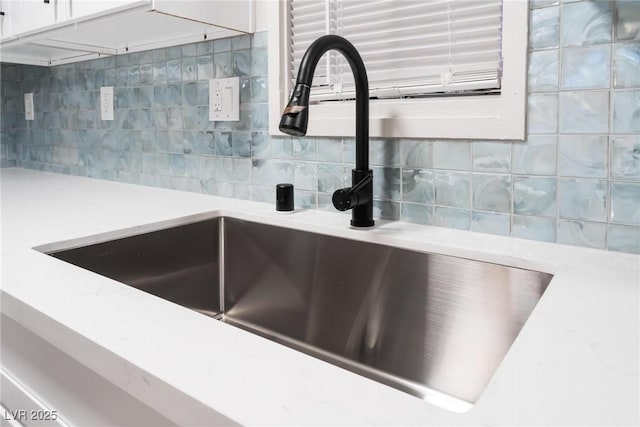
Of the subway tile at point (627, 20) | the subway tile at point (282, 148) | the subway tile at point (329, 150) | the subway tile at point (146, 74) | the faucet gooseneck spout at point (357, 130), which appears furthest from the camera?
the subway tile at point (146, 74)

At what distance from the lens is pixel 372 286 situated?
984 millimetres

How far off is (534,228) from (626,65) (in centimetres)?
31

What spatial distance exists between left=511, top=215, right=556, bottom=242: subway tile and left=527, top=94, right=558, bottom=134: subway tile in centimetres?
16

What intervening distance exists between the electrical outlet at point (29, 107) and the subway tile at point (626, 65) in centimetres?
233

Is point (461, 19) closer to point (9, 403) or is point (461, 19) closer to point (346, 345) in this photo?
point (346, 345)

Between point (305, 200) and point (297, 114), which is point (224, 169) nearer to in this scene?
point (305, 200)

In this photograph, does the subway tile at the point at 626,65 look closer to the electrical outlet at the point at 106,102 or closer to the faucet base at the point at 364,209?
the faucet base at the point at 364,209

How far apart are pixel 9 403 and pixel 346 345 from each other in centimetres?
58

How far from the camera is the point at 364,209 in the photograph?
104 centimetres

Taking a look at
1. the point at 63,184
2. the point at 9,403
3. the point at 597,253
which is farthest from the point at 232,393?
the point at 63,184

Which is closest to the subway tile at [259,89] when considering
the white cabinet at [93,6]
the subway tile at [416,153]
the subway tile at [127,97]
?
the white cabinet at [93,6]

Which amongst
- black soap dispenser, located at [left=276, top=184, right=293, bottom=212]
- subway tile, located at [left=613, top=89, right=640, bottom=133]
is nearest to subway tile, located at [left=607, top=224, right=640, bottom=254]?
subway tile, located at [left=613, top=89, right=640, bottom=133]

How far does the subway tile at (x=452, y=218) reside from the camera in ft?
3.34

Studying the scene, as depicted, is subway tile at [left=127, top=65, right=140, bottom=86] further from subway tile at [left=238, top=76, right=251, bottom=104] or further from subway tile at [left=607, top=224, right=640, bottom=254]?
subway tile at [left=607, top=224, right=640, bottom=254]
